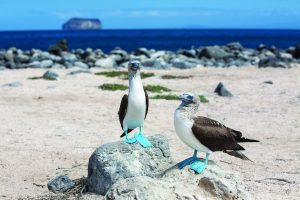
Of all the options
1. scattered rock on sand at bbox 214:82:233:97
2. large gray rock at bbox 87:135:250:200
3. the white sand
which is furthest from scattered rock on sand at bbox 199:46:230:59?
large gray rock at bbox 87:135:250:200

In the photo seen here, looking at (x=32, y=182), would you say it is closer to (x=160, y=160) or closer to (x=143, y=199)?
(x=160, y=160)

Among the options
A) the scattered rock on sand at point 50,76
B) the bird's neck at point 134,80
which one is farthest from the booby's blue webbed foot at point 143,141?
the scattered rock on sand at point 50,76

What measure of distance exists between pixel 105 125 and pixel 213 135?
21.2 feet

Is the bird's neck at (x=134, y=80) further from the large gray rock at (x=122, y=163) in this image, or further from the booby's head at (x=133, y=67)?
the large gray rock at (x=122, y=163)

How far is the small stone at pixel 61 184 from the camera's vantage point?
7324 mm

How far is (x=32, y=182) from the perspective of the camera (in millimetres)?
7984

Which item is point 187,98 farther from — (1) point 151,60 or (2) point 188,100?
(1) point 151,60

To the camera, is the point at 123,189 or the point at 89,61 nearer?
the point at 123,189

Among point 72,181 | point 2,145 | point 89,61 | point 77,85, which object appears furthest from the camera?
point 89,61

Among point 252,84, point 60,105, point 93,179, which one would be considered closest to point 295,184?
point 93,179

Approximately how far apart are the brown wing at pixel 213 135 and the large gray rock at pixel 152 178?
10.3 inches

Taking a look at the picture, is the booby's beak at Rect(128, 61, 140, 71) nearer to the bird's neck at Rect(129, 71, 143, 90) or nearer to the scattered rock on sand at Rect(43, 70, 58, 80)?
the bird's neck at Rect(129, 71, 143, 90)

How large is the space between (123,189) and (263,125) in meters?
7.68

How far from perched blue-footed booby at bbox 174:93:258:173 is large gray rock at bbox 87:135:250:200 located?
0.55ft
